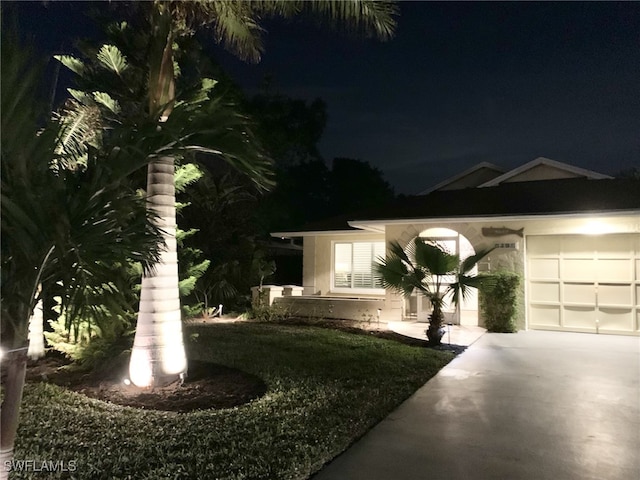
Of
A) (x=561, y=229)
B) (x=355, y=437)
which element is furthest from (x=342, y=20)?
(x=561, y=229)

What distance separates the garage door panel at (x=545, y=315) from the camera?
12227 mm

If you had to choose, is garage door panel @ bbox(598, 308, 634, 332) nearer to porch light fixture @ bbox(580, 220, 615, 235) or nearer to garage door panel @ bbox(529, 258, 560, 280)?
garage door panel @ bbox(529, 258, 560, 280)

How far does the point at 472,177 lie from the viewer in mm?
17469

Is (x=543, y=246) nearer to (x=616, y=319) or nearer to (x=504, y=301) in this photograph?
(x=504, y=301)

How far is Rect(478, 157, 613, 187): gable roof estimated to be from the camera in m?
14.6

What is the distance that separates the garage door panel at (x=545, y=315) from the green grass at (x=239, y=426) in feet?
18.0

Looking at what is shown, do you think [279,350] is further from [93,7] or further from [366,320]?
[93,7]

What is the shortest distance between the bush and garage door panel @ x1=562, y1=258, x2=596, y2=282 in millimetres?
1449

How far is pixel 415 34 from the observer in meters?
13.2

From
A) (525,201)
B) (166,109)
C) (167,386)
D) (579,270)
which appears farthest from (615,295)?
(166,109)

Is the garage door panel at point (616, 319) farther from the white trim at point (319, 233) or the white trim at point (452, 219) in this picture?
the white trim at point (319, 233)

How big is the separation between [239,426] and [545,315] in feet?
32.9

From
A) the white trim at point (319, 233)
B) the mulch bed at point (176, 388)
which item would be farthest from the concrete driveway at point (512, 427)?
the white trim at point (319, 233)

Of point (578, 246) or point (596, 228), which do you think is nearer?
point (596, 228)
